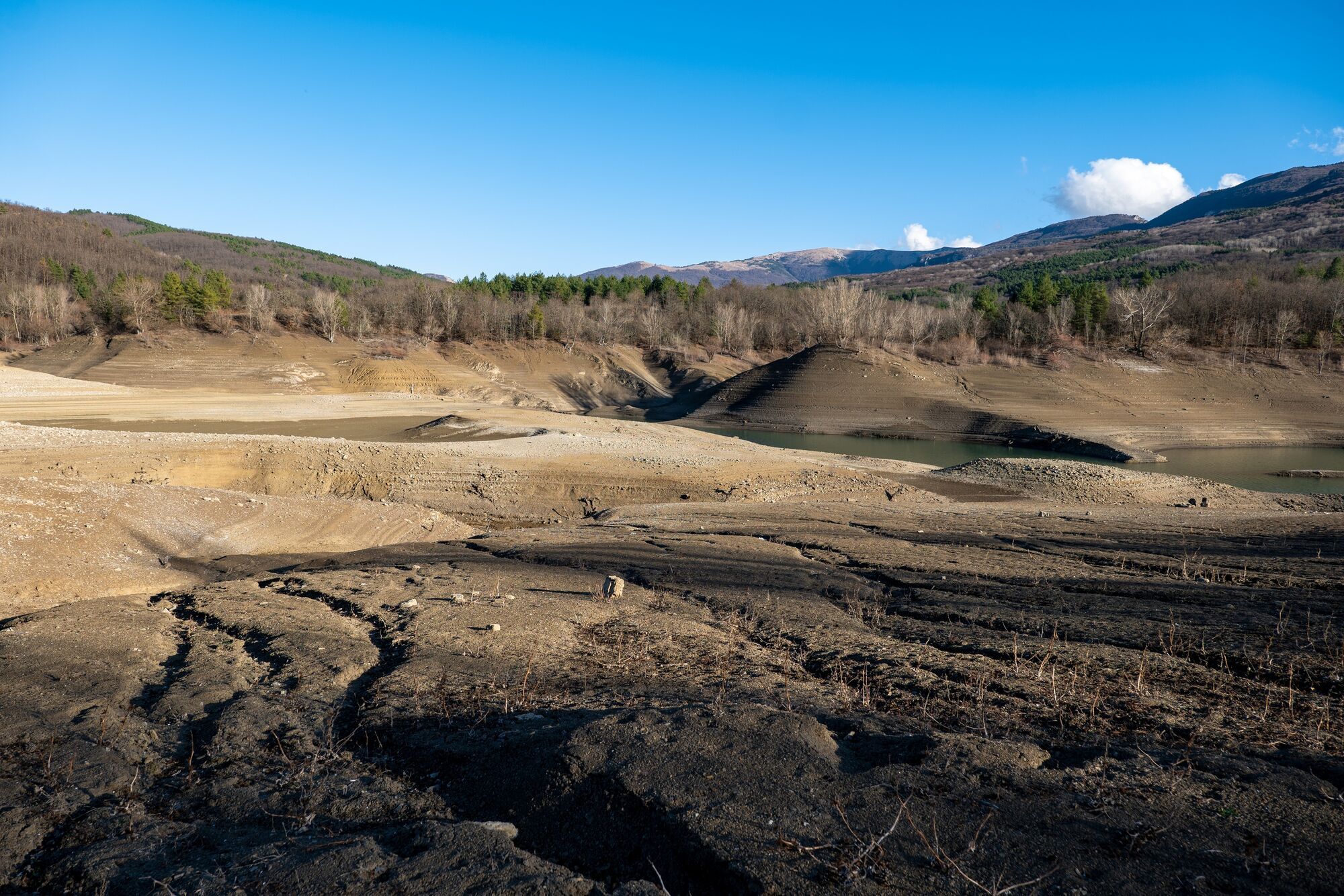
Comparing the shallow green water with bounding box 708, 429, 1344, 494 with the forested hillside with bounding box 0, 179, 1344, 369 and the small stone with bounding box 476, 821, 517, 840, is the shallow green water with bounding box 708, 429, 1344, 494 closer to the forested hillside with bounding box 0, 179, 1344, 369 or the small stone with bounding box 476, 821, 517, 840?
the forested hillside with bounding box 0, 179, 1344, 369

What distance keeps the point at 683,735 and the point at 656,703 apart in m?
1.47

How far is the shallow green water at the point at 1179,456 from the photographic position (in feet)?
106

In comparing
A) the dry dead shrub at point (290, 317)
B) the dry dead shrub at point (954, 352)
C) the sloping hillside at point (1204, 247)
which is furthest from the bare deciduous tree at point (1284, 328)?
the dry dead shrub at point (290, 317)

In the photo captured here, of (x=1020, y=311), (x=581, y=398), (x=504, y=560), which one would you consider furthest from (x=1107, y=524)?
(x=1020, y=311)

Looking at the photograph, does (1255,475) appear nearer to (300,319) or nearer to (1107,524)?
(1107,524)

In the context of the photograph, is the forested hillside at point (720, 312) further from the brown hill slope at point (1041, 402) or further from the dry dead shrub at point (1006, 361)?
the brown hill slope at point (1041, 402)

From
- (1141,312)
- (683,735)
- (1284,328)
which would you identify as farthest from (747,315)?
(683,735)

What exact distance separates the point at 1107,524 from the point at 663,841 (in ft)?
54.0

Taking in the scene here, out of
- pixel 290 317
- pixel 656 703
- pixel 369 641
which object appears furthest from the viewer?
pixel 290 317

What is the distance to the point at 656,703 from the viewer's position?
6.21 metres

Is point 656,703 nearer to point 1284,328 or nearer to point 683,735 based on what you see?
point 683,735

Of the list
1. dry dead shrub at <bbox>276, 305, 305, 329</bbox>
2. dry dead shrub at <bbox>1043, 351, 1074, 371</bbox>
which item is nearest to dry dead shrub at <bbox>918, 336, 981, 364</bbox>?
dry dead shrub at <bbox>1043, 351, 1074, 371</bbox>

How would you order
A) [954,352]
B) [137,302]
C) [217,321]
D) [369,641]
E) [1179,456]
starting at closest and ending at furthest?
1. [369,641]
2. [1179,456]
3. [954,352]
4. [137,302]
5. [217,321]

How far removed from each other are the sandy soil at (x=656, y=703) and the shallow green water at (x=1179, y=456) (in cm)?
1935
